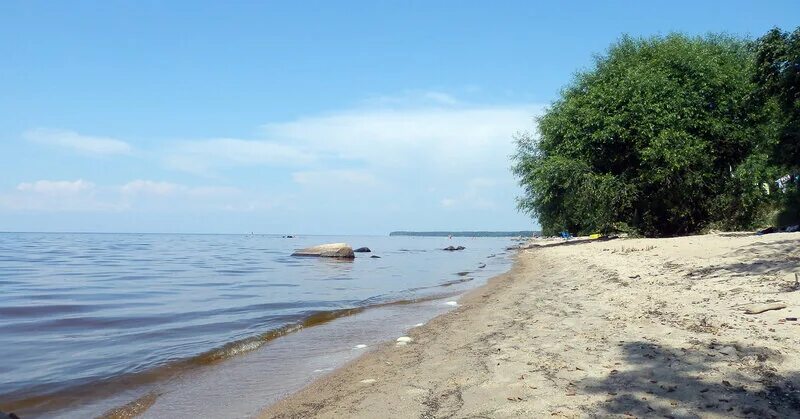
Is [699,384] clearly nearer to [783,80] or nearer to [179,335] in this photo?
[179,335]

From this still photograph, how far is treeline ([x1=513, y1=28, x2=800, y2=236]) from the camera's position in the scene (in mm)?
25578

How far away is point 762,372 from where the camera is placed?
14.3 ft

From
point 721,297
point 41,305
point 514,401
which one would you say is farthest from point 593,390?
point 41,305

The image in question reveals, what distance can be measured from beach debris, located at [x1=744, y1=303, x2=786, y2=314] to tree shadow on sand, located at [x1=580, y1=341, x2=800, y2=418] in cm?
171

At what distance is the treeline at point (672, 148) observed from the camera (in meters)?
25.6

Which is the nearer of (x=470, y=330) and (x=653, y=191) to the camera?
(x=470, y=330)

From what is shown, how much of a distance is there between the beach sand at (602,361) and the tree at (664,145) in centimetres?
1752

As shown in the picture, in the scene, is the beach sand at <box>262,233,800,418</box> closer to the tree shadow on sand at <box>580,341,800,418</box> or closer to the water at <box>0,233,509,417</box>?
the tree shadow on sand at <box>580,341,800,418</box>

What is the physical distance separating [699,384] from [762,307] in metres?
3.24

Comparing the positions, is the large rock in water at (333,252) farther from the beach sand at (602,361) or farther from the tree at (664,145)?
the beach sand at (602,361)

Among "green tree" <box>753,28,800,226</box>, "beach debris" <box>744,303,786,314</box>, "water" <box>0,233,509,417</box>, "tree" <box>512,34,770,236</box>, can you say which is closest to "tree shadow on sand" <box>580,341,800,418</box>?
"beach debris" <box>744,303,786,314</box>

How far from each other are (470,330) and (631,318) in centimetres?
241

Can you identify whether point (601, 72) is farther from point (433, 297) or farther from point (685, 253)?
point (433, 297)

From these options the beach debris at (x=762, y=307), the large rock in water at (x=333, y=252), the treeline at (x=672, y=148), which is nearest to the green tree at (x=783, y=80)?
the treeline at (x=672, y=148)
